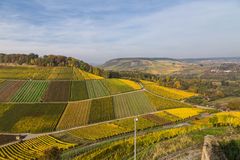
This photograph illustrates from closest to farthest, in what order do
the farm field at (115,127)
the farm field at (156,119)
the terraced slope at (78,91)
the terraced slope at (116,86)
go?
the farm field at (115,127)
the farm field at (156,119)
the terraced slope at (78,91)
the terraced slope at (116,86)

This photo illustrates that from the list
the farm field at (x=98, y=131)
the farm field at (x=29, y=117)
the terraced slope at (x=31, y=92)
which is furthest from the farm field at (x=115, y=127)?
the terraced slope at (x=31, y=92)

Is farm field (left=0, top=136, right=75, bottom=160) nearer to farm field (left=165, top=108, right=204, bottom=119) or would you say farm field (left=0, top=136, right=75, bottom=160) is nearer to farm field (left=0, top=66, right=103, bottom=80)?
farm field (left=165, top=108, right=204, bottom=119)

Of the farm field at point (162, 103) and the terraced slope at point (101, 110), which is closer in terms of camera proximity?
the terraced slope at point (101, 110)

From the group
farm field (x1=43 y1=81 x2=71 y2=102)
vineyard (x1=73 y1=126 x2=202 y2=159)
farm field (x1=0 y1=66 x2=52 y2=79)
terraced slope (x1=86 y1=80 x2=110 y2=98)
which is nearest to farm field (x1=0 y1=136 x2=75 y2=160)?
vineyard (x1=73 y1=126 x2=202 y2=159)

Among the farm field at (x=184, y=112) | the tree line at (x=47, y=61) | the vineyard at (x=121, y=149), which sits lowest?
the farm field at (x=184, y=112)

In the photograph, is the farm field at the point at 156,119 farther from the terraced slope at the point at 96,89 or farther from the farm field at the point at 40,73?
the farm field at the point at 40,73

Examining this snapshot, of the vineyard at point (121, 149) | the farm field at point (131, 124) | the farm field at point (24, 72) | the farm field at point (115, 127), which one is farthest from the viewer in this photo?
the farm field at point (24, 72)

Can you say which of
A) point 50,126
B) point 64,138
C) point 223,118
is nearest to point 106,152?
point 64,138
